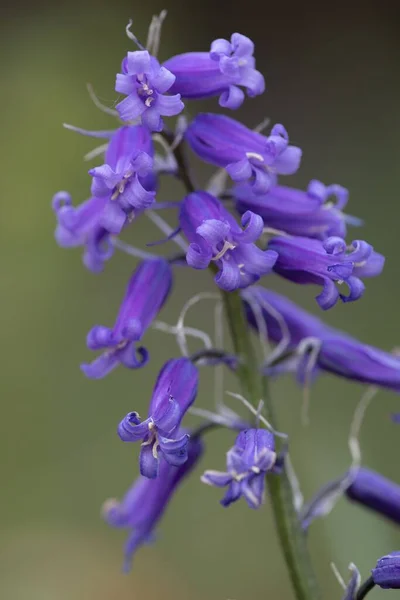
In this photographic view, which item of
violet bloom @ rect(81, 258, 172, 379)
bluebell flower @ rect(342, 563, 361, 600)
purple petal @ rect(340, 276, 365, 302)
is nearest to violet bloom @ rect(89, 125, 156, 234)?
violet bloom @ rect(81, 258, 172, 379)

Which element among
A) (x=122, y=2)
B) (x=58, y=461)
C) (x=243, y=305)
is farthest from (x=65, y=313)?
(x=243, y=305)

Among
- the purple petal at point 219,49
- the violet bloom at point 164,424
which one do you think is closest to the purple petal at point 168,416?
the violet bloom at point 164,424

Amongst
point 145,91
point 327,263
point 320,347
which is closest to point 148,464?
point 327,263

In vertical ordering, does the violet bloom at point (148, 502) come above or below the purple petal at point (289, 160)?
below

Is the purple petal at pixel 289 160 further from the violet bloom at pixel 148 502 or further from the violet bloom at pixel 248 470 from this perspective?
the violet bloom at pixel 148 502

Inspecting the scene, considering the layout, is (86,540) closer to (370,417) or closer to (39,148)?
(370,417)

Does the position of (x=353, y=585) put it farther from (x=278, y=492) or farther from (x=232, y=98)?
(x=232, y=98)

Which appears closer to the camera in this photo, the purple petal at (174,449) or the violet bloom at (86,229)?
the purple petal at (174,449)

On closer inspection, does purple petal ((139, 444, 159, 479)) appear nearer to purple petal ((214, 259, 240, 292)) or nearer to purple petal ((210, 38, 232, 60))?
purple petal ((214, 259, 240, 292))
